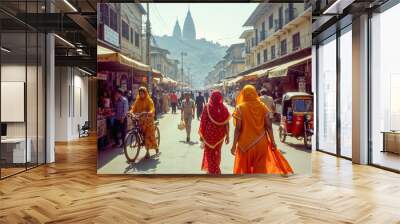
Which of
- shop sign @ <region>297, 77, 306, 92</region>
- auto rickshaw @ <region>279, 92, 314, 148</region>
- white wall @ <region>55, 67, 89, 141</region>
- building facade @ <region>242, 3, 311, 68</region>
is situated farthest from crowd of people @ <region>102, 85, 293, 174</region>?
white wall @ <region>55, 67, 89, 141</region>

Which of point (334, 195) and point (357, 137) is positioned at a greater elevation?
point (357, 137)

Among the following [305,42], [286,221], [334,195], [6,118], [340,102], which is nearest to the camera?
[286,221]

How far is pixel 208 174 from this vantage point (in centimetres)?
657

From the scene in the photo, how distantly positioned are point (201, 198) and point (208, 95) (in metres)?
2.14

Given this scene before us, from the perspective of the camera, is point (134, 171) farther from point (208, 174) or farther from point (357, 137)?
point (357, 137)

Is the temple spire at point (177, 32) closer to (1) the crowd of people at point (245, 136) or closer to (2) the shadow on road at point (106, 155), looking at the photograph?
(1) the crowd of people at point (245, 136)

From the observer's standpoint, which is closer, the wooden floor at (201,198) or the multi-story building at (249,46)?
the wooden floor at (201,198)

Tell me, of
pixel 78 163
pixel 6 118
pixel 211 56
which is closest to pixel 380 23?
pixel 211 56

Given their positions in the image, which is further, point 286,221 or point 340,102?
point 340,102

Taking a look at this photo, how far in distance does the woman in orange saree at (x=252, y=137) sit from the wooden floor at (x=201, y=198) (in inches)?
9.0

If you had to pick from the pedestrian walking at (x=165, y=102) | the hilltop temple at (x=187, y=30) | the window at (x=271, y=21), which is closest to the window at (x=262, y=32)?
the window at (x=271, y=21)

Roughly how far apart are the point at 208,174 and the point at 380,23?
14.5 ft

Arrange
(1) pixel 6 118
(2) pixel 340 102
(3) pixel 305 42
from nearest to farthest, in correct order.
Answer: (3) pixel 305 42 → (1) pixel 6 118 → (2) pixel 340 102

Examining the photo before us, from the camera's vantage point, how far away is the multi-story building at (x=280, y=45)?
6332mm
